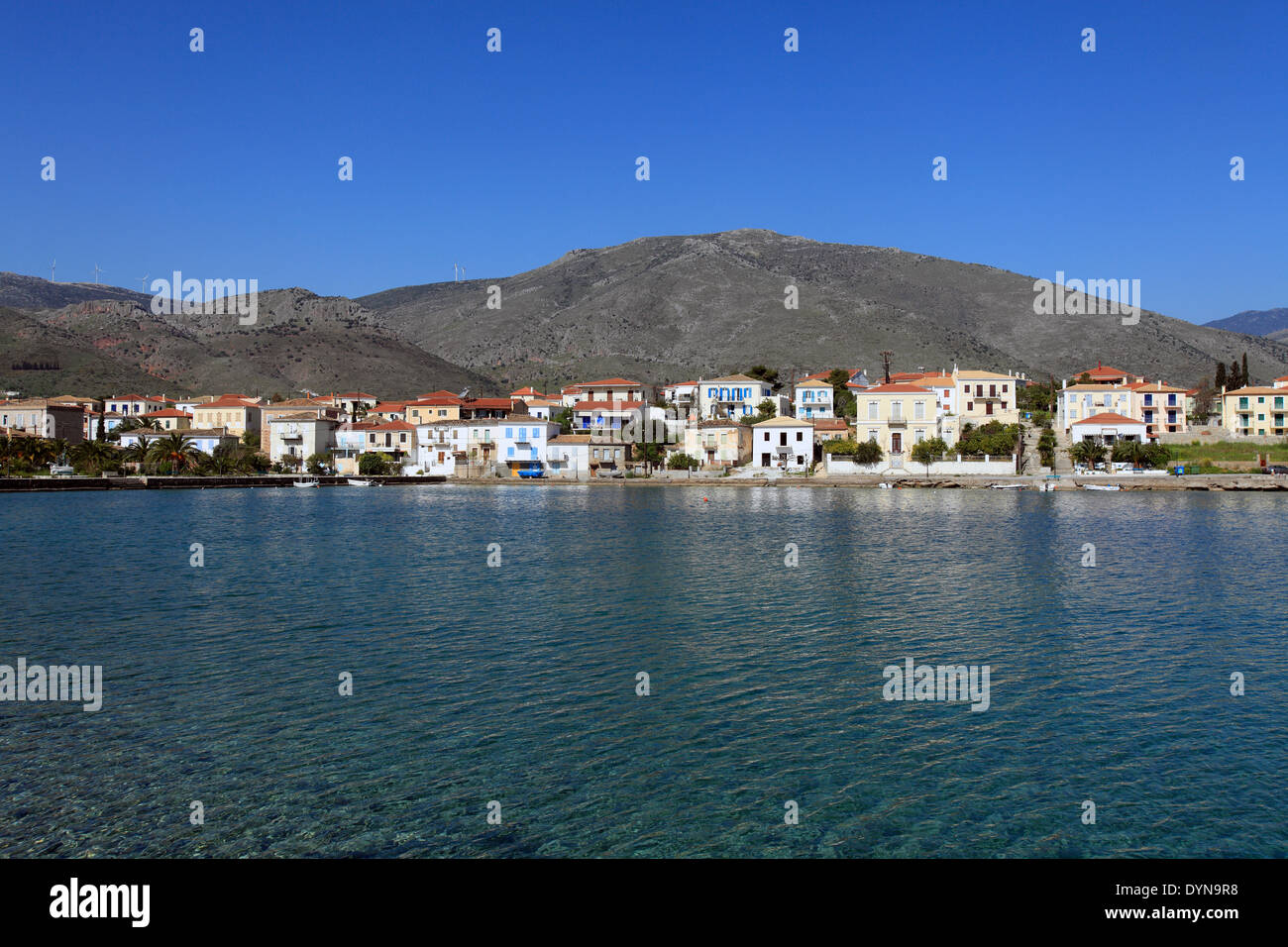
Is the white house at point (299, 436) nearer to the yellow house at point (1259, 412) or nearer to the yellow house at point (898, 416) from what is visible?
the yellow house at point (898, 416)

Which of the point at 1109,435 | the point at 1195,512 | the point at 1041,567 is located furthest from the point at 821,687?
the point at 1109,435

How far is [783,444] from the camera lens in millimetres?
88625

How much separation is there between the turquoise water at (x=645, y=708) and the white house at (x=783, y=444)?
52.8 m

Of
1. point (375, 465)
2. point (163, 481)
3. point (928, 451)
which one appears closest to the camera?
point (928, 451)

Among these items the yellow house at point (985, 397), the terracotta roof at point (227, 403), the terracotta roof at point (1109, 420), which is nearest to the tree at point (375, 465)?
the terracotta roof at point (227, 403)

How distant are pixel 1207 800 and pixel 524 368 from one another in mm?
175120

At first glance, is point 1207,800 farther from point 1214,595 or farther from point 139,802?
point 1214,595

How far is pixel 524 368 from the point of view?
182125 millimetres

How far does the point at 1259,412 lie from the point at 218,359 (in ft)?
490

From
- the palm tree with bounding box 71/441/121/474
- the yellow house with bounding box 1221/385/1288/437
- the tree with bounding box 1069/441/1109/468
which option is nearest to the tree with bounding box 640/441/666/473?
the tree with bounding box 1069/441/1109/468

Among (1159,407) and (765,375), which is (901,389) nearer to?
(1159,407)

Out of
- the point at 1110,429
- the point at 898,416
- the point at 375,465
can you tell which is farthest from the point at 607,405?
the point at 1110,429

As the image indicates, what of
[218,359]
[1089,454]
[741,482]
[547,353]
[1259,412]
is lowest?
[741,482]

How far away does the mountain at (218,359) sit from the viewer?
443 ft
